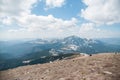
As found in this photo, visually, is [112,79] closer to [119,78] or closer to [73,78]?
[119,78]

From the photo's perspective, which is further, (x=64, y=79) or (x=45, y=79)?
(x=45, y=79)

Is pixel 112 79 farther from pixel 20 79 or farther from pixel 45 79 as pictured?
pixel 20 79

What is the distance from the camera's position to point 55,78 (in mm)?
20391

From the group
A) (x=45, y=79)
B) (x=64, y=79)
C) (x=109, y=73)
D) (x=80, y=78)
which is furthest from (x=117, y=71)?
(x=45, y=79)

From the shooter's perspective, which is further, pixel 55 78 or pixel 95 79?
pixel 55 78

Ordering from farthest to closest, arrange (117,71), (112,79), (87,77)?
1. (117,71)
2. (87,77)
3. (112,79)

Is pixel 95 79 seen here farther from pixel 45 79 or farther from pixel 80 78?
pixel 45 79

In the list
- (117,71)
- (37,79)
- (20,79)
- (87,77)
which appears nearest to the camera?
(87,77)

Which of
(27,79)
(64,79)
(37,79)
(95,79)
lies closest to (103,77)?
(95,79)

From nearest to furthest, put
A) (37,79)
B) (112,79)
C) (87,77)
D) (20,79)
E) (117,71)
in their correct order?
(112,79) < (87,77) < (117,71) < (37,79) < (20,79)

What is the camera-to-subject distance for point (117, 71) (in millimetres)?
19734

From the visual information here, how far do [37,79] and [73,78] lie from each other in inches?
187

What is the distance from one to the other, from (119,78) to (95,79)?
2.18 m

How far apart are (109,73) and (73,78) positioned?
147 inches
